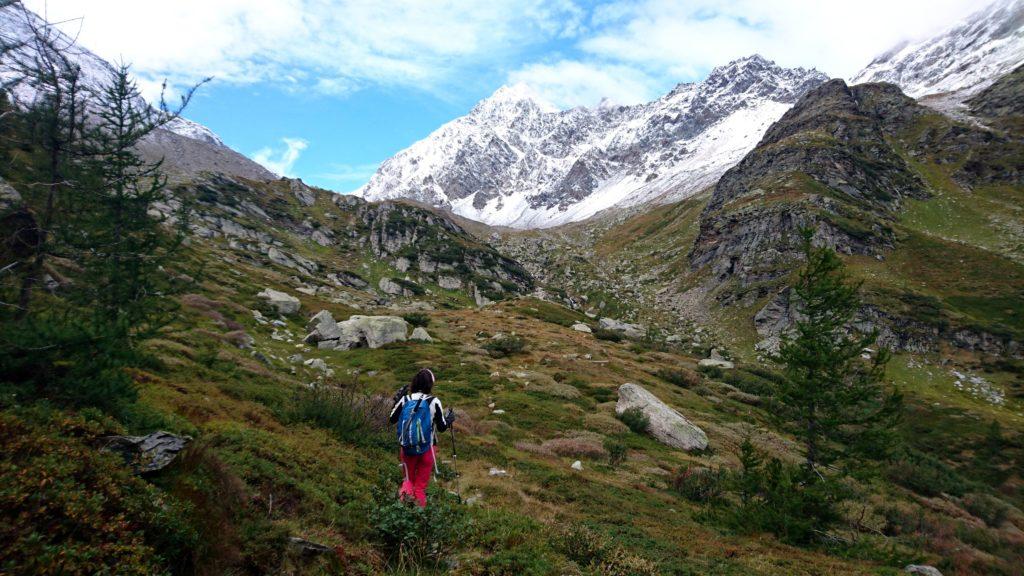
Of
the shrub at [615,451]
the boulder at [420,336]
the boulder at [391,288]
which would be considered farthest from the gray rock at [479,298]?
the shrub at [615,451]

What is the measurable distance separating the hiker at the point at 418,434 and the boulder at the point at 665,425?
18093 mm

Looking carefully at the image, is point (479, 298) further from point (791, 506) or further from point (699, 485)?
point (791, 506)

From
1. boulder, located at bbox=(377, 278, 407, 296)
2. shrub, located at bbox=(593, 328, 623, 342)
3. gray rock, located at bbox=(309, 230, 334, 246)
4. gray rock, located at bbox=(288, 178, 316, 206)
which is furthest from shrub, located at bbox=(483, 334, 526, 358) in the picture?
gray rock, located at bbox=(288, 178, 316, 206)

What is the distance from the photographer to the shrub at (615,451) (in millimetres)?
18125

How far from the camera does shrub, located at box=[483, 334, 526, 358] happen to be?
37.4 m

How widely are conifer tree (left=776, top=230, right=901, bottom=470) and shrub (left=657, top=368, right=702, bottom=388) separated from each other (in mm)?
23025

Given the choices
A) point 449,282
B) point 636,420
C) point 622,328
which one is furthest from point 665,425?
point 449,282

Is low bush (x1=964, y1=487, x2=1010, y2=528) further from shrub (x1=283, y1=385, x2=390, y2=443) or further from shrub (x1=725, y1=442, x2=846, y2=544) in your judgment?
shrub (x1=283, y1=385, x2=390, y2=443)

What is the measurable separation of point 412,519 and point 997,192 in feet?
439

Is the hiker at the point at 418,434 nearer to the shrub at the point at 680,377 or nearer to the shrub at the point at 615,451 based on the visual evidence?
the shrub at the point at 615,451

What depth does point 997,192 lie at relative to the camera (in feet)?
291

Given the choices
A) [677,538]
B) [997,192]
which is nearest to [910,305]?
[997,192]

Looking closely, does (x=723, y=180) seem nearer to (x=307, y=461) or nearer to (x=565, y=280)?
(x=565, y=280)

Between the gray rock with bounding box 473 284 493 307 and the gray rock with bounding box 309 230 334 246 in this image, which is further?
the gray rock with bounding box 309 230 334 246
